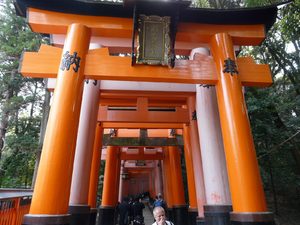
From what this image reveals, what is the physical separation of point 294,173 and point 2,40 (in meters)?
19.0

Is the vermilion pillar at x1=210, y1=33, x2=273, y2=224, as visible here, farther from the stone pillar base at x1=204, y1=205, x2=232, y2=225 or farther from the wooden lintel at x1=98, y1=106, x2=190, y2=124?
the wooden lintel at x1=98, y1=106, x2=190, y2=124

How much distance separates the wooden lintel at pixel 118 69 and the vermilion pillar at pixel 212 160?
18.0 inches

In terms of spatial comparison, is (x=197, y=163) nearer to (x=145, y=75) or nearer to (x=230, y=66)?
(x=230, y=66)

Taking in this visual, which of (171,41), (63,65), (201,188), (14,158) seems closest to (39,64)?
(63,65)

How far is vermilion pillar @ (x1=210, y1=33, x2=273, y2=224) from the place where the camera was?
14.7ft

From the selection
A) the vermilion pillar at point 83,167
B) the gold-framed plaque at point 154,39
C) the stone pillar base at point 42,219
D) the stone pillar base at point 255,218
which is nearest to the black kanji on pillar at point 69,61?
the gold-framed plaque at point 154,39

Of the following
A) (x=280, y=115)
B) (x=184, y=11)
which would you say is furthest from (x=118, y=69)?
(x=280, y=115)

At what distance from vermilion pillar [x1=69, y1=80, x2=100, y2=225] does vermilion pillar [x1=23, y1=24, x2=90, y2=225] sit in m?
1.57

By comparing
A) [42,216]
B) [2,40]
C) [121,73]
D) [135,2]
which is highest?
[2,40]

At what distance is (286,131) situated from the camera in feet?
36.1

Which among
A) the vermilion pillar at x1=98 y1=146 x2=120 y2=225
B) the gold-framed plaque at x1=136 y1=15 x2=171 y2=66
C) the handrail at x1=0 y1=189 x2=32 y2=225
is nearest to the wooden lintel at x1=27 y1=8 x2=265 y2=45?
the gold-framed plaque at x1=136 y1=15 x2=171 y2=66

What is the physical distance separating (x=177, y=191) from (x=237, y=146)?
8.98 metres

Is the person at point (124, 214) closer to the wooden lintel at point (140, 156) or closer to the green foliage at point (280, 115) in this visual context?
the wooden lintel at point (140, 156)

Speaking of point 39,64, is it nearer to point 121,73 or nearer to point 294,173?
point 121,73
